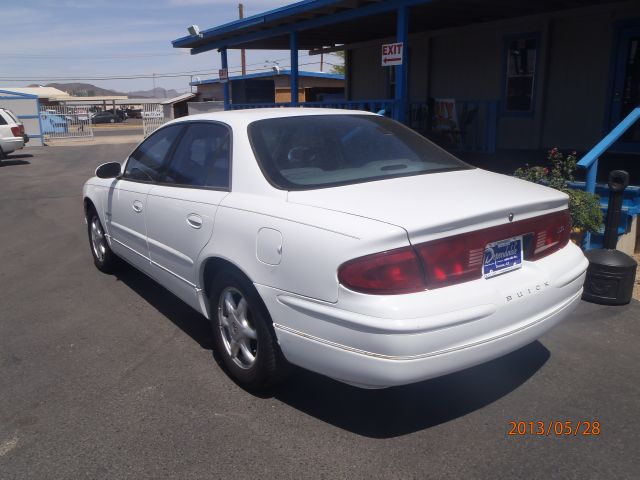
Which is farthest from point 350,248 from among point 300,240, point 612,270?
point 612,270

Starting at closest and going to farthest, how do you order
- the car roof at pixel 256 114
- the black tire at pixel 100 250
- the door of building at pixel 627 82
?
1. the car roof at pixel 256 114
2. the black tire at pixel 100 250
3. the door of building at pixel 627 82

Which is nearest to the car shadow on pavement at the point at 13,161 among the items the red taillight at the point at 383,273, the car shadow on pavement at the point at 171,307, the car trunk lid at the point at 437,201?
the car shadow on pavement at the point at 171,307

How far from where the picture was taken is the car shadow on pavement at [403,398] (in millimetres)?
3062

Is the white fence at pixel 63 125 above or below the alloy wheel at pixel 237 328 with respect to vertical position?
above

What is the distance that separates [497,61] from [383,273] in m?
10.3

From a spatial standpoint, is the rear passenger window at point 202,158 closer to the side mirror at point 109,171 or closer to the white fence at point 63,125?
the side mirror at point 109,171

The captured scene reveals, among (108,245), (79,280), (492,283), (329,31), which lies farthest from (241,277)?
(329,31)

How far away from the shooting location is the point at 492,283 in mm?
2820

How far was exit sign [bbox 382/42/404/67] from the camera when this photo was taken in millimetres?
8828

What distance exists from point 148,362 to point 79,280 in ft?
7.77

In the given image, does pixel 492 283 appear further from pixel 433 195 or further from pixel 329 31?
pixel 329 31

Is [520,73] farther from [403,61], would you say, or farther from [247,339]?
[247,339]

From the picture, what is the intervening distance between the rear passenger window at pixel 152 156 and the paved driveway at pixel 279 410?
118cm
